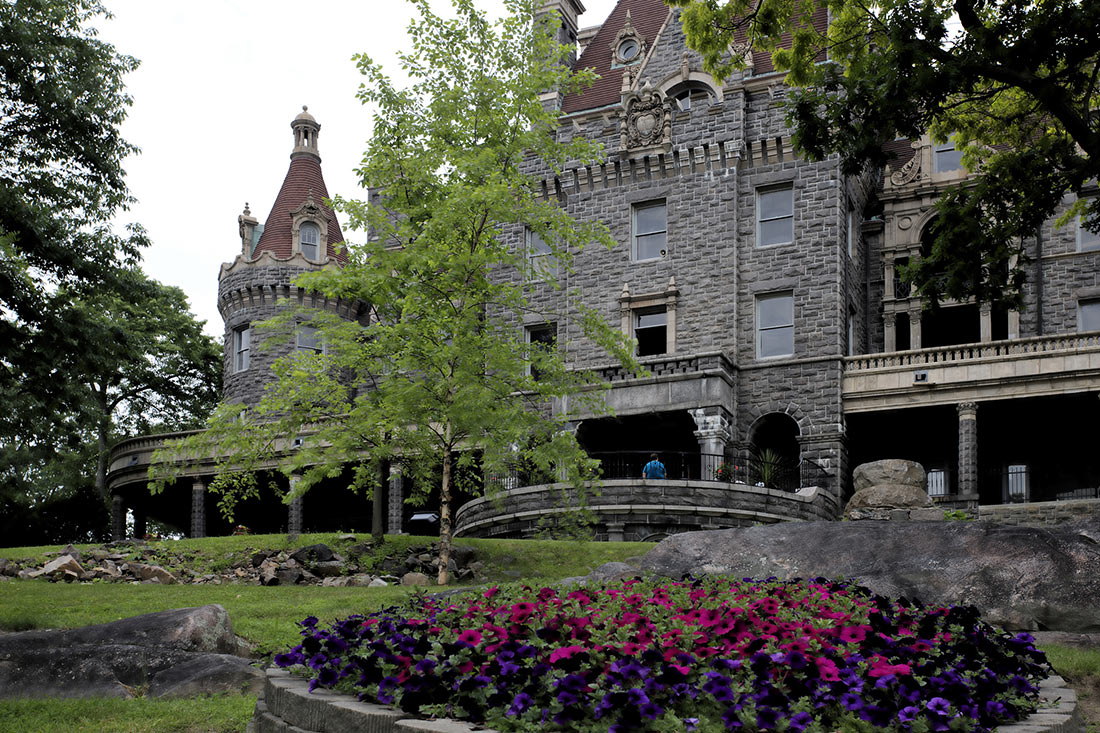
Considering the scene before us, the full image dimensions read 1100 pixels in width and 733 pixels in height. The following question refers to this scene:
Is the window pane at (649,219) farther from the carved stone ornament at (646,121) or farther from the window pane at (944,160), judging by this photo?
the window pane at (944,160)

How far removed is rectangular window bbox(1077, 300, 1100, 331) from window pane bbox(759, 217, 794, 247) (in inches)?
346

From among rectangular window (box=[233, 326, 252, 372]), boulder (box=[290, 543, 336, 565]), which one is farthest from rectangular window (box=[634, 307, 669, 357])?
boulder (box=[290, 543, 336, 565])

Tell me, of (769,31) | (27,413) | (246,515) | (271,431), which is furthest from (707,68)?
(246,515)

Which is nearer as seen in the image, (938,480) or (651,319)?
(938,480)

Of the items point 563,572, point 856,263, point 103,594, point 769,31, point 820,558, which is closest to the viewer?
point 820,558

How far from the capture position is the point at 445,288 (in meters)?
19.7

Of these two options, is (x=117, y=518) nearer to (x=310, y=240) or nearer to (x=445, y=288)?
(x=310, y=240)

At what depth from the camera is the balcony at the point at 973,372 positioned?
101 ft

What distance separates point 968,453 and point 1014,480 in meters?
4.92

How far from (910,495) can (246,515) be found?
98.1 ft

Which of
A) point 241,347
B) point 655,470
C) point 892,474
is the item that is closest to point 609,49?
point 241,347

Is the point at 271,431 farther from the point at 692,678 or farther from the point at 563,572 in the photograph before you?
the point at 692,678

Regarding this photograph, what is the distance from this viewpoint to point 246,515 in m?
46.9

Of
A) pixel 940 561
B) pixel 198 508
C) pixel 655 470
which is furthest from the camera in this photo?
pixel 198 508
